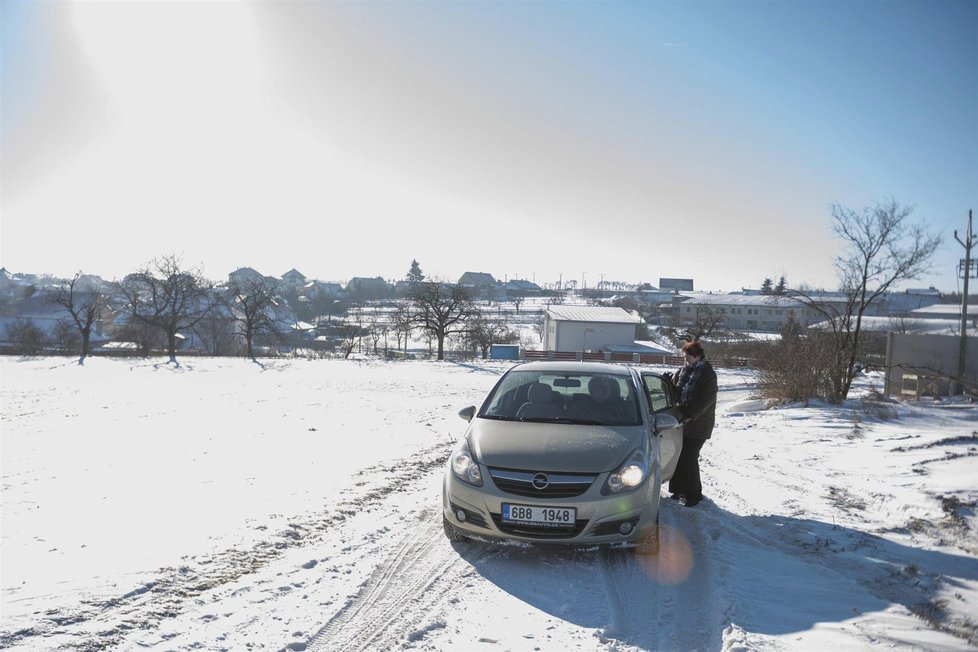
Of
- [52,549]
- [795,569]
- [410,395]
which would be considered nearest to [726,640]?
[795,569]

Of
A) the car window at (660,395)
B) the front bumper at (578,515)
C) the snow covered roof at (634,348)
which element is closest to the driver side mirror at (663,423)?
the car window at (660,395)

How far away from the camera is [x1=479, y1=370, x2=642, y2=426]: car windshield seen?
230 inches

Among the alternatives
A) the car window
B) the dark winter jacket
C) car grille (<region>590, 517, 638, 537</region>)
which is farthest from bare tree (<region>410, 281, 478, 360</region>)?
car grille (<region>590, 517, 638, 537</region>)

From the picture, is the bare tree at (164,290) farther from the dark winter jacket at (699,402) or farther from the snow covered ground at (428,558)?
the dark winter jacket at (699,402)

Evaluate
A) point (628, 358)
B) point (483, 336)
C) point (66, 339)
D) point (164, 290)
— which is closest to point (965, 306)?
point (628, 358)

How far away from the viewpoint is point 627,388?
6.29m

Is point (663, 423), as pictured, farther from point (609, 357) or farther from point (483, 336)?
point (483, 336)

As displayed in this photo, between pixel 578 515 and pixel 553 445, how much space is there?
69cm

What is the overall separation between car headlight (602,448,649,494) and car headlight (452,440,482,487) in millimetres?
1112

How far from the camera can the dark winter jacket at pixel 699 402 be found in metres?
6.58

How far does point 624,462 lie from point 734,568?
1306 mm

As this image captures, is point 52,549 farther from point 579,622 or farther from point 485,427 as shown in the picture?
point 579,622

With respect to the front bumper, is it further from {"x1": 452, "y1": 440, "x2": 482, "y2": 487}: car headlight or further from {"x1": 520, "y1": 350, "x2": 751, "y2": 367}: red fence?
{"x1": 520, "y1": 350, "x2": 751, "y2": 367}: red fence

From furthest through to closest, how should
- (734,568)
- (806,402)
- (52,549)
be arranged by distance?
(806,402), (52,549), (734,568)
